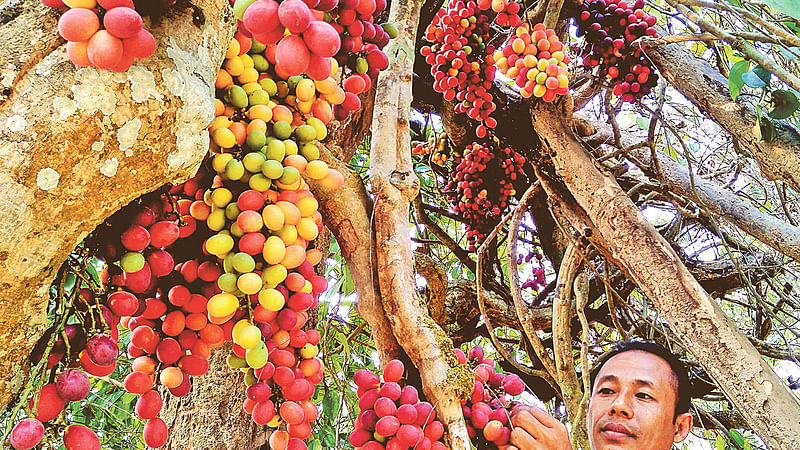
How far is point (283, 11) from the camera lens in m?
0.67

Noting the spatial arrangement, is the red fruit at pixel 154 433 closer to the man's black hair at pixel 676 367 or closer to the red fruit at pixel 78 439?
the red fruit at pixel 78 439

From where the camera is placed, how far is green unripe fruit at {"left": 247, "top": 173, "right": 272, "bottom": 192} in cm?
86

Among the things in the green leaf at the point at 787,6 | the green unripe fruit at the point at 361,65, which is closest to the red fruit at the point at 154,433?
the green unripe fruit at the point at 361,65

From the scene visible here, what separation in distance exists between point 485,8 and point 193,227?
1450mm

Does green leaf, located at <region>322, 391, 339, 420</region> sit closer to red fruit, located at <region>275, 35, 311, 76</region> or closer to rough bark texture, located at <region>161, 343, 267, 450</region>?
rough bark texture, located at <region>161, 343, 267, 450</region>

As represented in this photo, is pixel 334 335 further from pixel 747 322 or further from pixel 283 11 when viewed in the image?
pixel 747 322

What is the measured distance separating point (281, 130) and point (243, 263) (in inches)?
8.8

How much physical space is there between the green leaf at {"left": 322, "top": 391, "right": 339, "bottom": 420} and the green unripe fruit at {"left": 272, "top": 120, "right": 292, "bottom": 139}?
1.07 m

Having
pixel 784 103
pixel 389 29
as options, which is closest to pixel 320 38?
pixel 389 29

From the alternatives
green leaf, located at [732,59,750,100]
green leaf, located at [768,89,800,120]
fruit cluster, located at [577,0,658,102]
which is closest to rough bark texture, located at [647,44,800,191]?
fruit cluster, located at [577,0,658,102]

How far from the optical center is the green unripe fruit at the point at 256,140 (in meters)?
0.88

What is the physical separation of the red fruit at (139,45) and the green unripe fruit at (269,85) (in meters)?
0.32

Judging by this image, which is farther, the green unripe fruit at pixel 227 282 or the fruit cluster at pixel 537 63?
the fruit cluster at pixel 537 63

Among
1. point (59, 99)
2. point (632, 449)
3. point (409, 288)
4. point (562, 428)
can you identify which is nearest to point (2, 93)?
point (59, 99)
